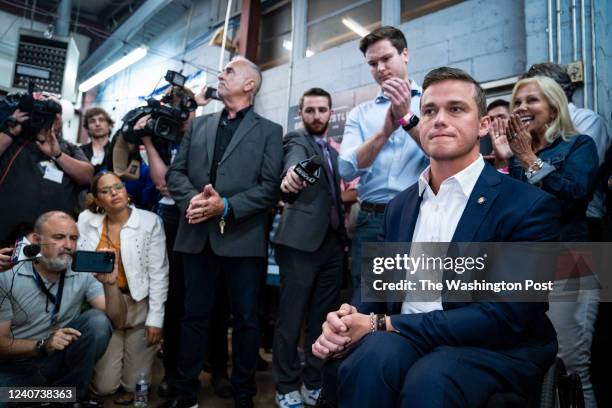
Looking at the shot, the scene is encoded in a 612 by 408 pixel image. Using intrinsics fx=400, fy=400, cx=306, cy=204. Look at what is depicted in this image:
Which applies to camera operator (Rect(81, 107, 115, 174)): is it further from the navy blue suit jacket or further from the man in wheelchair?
the navy blue suit jacket

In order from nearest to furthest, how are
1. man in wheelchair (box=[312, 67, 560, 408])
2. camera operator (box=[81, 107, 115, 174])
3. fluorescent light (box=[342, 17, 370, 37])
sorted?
man in wheelchair (box=[312, 67, 560, 408])
camera operator (box=[81, 107, 115, 174])
fluorescent light (box=[342, 17, 370, 37])

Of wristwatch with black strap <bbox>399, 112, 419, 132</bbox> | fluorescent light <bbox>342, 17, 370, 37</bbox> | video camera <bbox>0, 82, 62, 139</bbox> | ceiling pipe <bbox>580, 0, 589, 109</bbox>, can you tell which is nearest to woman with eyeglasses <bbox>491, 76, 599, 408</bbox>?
wristwatch with black strap <bbox>399, 112, 419, 132</bbox>

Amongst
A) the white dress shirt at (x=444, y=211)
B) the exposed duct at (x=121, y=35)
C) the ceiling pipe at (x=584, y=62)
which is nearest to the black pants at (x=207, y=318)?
the white dress shirt at (x=444, y=211)

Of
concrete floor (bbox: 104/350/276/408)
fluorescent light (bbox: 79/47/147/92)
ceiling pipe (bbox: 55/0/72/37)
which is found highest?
ceiling pipe (bbox: 55/0/72/37)

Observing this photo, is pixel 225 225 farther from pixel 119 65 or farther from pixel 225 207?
pixel 119 65

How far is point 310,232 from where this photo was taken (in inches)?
77.2

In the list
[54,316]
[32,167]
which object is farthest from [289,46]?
[54,316]

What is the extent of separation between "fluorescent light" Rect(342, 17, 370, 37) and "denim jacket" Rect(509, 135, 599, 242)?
3.16 metres

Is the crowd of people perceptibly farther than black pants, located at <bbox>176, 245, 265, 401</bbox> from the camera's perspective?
No

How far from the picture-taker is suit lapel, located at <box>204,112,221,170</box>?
6.39 feet

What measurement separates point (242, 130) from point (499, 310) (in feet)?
4.66

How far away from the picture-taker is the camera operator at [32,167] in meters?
2.09

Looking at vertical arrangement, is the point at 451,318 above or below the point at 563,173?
below

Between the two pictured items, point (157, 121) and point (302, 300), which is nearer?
point (302, 300)
